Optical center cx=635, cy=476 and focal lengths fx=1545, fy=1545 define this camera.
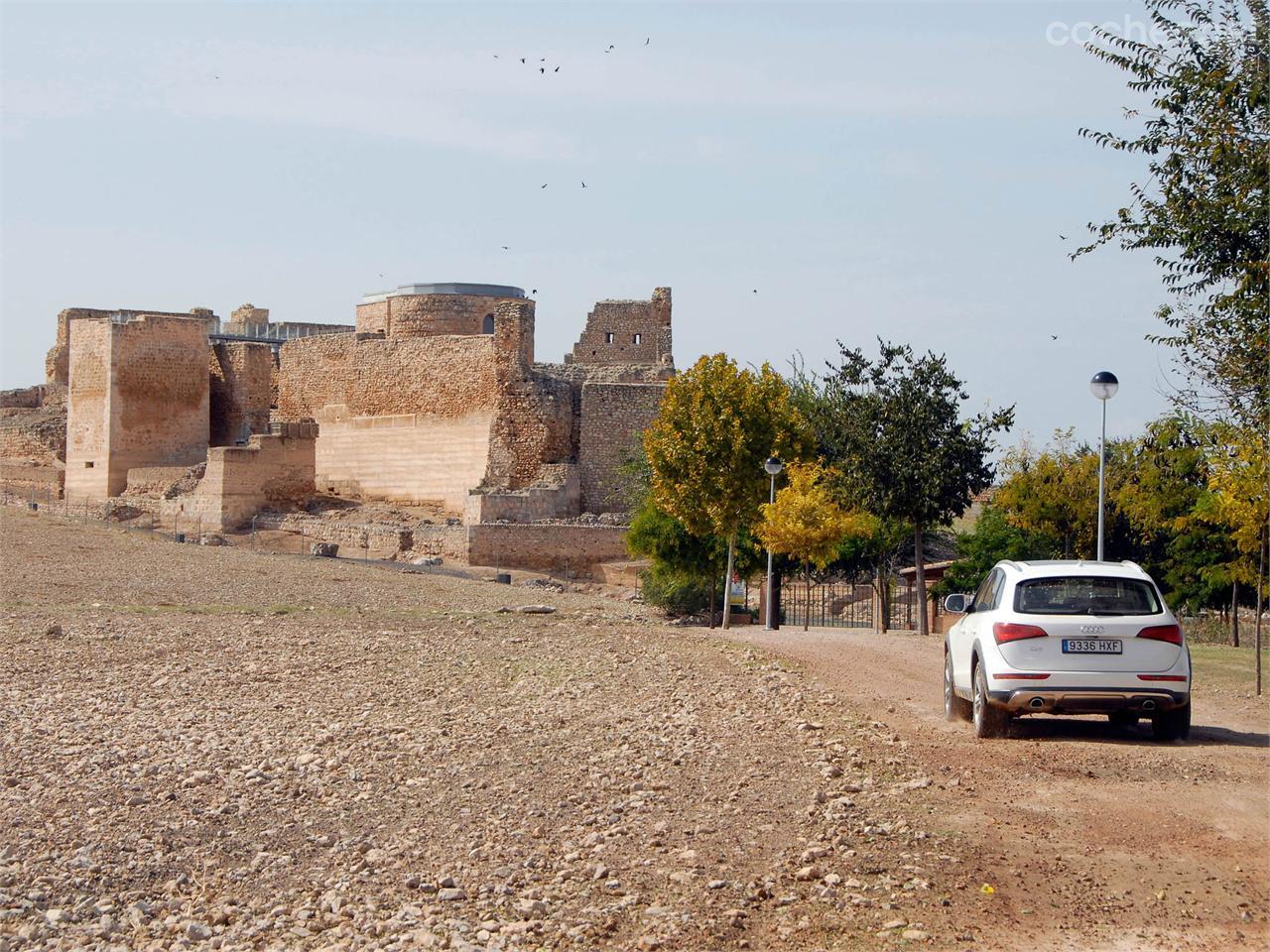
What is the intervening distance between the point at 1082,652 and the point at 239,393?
35447 mm

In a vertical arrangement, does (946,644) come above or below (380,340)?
below

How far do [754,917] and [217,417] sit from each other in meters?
38.0

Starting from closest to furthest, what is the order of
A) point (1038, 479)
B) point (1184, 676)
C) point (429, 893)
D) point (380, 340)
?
point (429, 893) → point (1184, 676) → point (1038, 479) → point (380, 340)

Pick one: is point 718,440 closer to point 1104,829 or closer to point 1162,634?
point 1162,634

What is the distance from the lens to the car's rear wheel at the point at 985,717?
31.5 feet

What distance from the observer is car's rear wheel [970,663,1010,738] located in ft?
31.5

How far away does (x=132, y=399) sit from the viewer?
3850 cm

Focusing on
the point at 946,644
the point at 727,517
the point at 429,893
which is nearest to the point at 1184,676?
the point at 946,644

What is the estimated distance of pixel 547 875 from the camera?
7.22 metres

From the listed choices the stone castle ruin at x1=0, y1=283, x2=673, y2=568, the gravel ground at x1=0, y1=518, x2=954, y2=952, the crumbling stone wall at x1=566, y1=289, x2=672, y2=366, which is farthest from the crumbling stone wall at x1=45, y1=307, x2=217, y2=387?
the gravel ground at x1=0, y1=518, x2=954, y2=952

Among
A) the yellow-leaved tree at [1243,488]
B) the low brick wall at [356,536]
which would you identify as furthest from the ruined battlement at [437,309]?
the yellow-leaved tree at [1243,488]

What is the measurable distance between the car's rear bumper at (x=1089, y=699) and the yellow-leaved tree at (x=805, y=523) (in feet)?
45.7

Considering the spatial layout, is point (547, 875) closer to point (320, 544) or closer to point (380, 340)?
point (320, 544)

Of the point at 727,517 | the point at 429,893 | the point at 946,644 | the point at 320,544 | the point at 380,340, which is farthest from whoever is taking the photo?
the point at 380,340
